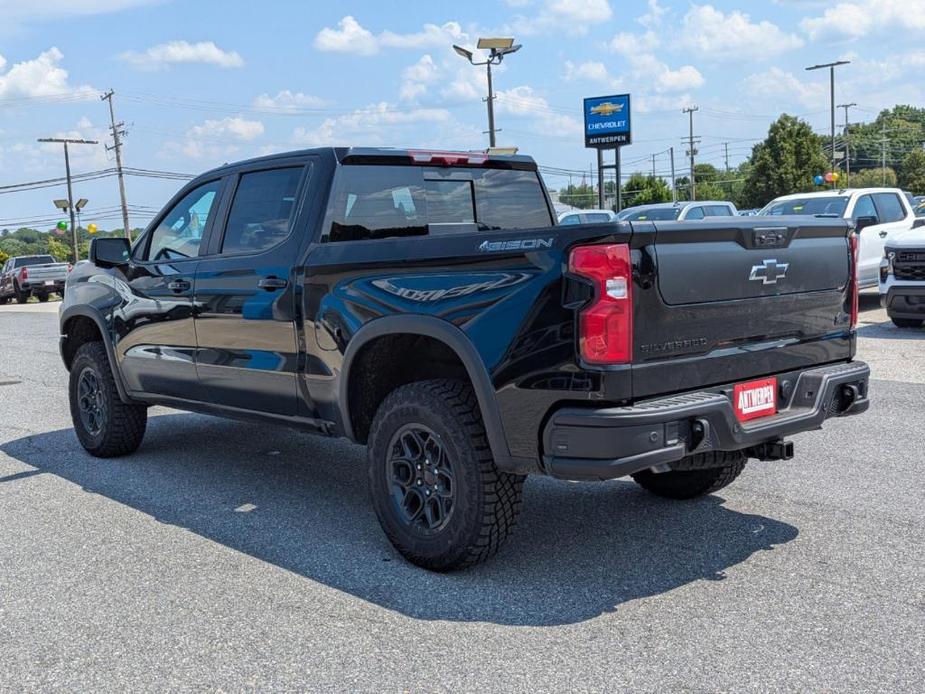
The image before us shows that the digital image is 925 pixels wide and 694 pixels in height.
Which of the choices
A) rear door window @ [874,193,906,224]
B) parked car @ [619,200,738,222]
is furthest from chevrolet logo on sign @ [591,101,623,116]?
rear door window @ [874,193,906,224]

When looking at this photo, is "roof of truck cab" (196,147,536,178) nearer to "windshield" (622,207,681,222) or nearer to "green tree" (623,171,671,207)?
"windshield" (622,207,681,222)

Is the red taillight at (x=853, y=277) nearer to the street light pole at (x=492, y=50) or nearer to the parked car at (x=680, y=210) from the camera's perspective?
the parked car at (x=680, y=210)

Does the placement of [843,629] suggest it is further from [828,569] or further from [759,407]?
[759,407]

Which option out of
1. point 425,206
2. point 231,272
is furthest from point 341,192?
point 231,272

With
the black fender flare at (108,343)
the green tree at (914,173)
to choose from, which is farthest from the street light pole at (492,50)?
the green tree at (914,173)

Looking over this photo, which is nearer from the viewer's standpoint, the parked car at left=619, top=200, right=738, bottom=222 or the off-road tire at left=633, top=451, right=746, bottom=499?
the off-road tire at left=633, top=451, right=746, bottom=499

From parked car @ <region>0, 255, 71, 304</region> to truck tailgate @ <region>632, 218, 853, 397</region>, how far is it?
3309 centimetres

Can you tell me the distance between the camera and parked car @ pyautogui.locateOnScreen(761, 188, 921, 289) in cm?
1478

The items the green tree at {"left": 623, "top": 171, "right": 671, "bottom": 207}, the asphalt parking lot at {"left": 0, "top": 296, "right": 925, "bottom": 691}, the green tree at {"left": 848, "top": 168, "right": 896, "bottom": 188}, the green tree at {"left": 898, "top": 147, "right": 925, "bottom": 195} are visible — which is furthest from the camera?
the green tree at {"left": 848, "top": 168, "right": 896, "bottom": 188}

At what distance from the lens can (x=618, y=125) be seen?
3438 cm

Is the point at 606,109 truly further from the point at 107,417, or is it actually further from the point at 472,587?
the point at 472,587

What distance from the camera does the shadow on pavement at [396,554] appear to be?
3.98m

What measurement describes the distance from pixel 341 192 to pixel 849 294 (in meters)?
2.57

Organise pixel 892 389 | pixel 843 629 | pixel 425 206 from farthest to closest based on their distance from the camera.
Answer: pixel 892 389 → pixel 425 206 → pixel 843 629
